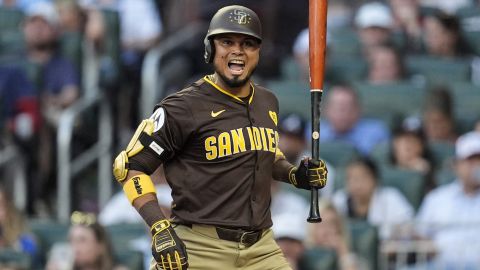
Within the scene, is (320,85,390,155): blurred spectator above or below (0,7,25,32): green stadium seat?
below

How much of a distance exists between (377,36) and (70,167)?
10.0 feet

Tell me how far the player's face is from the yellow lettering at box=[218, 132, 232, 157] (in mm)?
256

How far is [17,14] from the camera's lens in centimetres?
1395

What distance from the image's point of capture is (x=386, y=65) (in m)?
12.1

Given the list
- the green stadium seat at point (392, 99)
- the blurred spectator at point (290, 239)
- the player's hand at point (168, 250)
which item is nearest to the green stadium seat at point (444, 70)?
the green stadium seat at point (392, 99)

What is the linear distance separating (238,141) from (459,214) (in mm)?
3851

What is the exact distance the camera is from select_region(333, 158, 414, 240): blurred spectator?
1020 cm

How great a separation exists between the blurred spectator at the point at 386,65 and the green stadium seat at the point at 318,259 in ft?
9.18

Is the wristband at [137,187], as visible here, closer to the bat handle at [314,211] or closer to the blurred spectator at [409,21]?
the bat handle at [314,211]

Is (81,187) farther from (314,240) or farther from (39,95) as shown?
(314,240)

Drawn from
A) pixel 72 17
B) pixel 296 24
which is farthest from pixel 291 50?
pixel 72 17

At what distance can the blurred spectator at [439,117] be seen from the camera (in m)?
11.0

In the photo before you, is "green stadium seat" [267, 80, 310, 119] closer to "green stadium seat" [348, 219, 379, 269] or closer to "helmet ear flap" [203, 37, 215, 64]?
"green stadium seat" [348, 219, 379, 269]

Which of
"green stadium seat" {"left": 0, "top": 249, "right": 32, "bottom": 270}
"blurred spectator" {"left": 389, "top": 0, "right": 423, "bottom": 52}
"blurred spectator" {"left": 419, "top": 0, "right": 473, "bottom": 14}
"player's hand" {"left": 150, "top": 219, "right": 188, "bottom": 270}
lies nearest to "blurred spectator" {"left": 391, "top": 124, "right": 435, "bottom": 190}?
"blurred spectator" {"left": 389, "top": 0, "right": 423, "bottom": 52}
